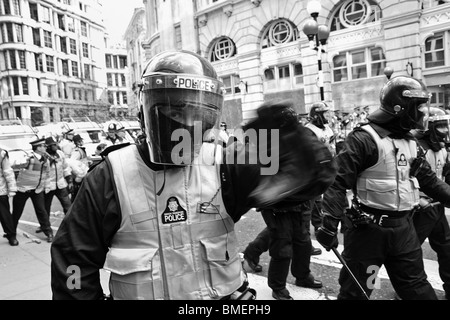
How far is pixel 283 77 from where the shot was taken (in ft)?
71.9

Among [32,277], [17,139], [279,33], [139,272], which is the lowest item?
[32,277]

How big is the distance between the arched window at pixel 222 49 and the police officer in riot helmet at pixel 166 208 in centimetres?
2387

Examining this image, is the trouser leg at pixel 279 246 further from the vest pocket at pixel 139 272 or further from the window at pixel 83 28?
the window at pixel 83 28

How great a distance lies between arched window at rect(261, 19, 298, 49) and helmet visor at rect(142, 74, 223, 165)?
21250mm

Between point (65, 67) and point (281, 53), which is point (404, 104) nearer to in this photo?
point (281, 53)

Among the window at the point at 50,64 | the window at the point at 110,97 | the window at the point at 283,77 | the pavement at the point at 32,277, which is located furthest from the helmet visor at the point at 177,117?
the window at the point at 110,97

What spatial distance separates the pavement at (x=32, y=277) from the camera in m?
3.79

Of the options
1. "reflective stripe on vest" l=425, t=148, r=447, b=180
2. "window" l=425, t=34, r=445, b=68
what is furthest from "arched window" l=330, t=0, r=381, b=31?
"reflective stripe on vest" l=425, t=148, r=447, b=180

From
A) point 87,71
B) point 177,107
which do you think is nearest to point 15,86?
point 87,71

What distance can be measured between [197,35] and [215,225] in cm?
2593

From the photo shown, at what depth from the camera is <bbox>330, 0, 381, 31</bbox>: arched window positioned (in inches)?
723

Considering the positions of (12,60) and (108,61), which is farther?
(108,61)

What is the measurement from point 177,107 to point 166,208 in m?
→ 0.43

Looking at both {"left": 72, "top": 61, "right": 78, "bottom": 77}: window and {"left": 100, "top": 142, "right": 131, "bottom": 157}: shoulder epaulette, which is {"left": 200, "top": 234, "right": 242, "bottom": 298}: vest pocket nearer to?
{"left": 100, "top": 142, "right": 131, "bottom": 157}: shoulder epaulette
